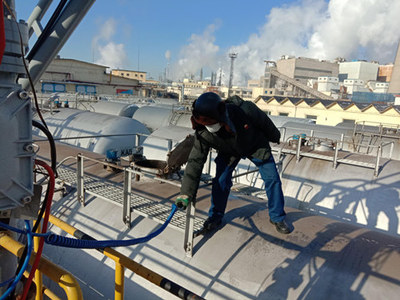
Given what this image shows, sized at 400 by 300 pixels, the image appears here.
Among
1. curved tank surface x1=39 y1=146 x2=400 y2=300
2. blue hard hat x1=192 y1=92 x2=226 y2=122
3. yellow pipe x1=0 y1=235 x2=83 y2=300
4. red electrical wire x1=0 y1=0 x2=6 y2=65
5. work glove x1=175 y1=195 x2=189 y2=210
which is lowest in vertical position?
curved tank surface x1=39 y1=146 x2=400 y2=300

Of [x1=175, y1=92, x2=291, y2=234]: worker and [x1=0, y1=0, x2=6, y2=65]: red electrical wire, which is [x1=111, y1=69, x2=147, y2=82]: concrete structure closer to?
[x1=175, y1=92, x2=291, y2=234]: worker

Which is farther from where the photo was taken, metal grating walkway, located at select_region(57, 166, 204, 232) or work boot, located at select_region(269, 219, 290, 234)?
metal grating walkway, located at select_region(57, 166, 204, 232)

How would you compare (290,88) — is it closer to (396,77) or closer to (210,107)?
(396,77)

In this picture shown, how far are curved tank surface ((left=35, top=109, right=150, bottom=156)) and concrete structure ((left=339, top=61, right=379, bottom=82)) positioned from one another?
361 feet

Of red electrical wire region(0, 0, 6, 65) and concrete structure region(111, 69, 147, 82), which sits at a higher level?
concrete structure region(111, 69, 147, 82)

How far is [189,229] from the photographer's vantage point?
391cm

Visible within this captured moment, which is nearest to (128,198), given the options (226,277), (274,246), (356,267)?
(226,277)

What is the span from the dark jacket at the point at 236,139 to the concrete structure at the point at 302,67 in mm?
95291

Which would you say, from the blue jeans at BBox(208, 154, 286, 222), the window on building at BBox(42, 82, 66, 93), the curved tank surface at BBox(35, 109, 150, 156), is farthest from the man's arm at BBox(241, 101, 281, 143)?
the window on building at BBox(42, 82, 66, 93)

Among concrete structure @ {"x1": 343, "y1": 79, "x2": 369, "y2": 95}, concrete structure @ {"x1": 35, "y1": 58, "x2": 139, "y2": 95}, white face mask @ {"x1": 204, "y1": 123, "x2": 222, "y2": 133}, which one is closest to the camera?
white face mask @ {"x1": 204, "y1": 123, "x2": 222, "y2": 133}

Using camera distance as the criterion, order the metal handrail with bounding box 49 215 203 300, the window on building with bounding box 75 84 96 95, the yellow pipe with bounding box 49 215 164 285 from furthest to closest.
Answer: the window on building with bounding box 75 84 96 95 → the yellow pipe with bounding box 49 215 164 285 → the metal handrail with bounding box 49 215 203 300

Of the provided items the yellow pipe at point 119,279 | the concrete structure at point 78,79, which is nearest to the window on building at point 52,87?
the concrete structure at point 78,79

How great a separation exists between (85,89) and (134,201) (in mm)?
51384

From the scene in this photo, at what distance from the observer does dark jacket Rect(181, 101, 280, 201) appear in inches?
150
